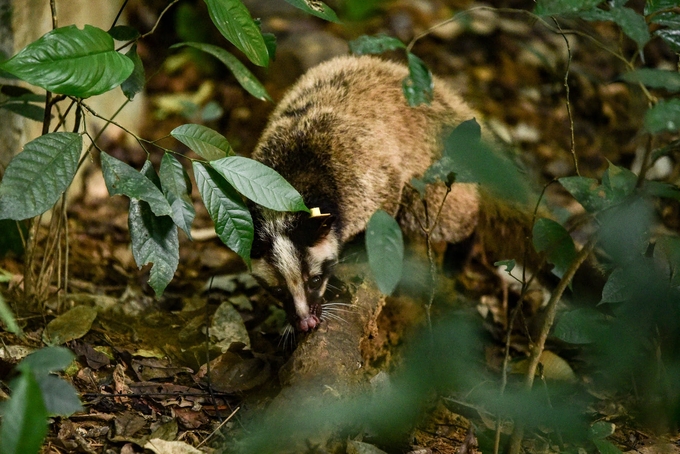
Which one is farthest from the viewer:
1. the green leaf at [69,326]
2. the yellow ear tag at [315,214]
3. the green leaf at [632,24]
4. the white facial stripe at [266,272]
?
the white facial stripe at [266,272]

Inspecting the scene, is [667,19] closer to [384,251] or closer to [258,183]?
[384,251]

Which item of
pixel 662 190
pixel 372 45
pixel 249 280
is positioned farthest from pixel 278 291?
pixel 662 190

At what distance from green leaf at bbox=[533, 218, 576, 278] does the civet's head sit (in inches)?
64.3

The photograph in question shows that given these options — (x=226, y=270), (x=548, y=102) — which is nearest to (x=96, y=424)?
(x=226, y=270)

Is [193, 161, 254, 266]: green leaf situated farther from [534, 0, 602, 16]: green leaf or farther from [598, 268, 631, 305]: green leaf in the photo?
[598, 268, 631, 305]: green leaf

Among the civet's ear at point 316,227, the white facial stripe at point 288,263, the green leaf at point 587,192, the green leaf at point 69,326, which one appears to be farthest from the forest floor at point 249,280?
the green leaf at point 587,192

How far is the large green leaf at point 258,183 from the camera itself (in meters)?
3.11

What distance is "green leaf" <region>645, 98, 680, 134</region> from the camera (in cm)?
230

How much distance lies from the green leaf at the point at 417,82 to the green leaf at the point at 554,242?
32.4 inches

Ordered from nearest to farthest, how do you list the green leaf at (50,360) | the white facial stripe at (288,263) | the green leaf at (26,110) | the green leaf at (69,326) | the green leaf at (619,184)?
the green leaf at (50,360)
the green leaf at (619,184)
the green leaf at (69,326)
the green leaf at (26,110)
the white facial stripe at (288,263)

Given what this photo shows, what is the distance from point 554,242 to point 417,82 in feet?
3.24

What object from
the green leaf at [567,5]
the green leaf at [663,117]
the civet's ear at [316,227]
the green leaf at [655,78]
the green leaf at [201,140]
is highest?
the green leaf at [567,5]

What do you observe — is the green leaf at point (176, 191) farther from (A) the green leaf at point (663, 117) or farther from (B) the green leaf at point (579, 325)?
(A) the green leaf at point (663, 117)

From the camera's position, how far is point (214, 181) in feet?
10.6
